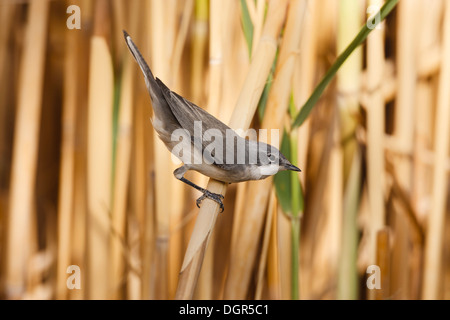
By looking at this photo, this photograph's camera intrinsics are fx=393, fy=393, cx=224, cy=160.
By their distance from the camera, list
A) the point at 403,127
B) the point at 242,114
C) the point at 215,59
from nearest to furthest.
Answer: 1. the point at 242,114
2. the point at 215,59
3. the point at 403,127

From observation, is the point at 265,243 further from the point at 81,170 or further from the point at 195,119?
the point at 81,170

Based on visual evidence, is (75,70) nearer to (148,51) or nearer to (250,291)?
(148,51)

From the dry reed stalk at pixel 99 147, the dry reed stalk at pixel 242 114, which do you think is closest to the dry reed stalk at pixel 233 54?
the dry reed stalk at pixel 242 114

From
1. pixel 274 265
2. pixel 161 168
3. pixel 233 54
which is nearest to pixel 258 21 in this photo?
pixel 233 54

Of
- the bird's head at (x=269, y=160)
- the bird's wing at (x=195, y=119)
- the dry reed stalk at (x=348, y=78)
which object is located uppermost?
the dry reed stalk at (x=348, y=78)

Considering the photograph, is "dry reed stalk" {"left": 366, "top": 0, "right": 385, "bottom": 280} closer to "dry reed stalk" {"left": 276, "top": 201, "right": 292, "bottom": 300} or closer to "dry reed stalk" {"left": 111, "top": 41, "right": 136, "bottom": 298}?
"dry reed stalk" {"left": 276, "top": 201, "right": 292, "bottom": 300}

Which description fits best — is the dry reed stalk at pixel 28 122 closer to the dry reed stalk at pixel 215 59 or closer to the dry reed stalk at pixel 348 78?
the dry reed stalk at pixel 215 59
